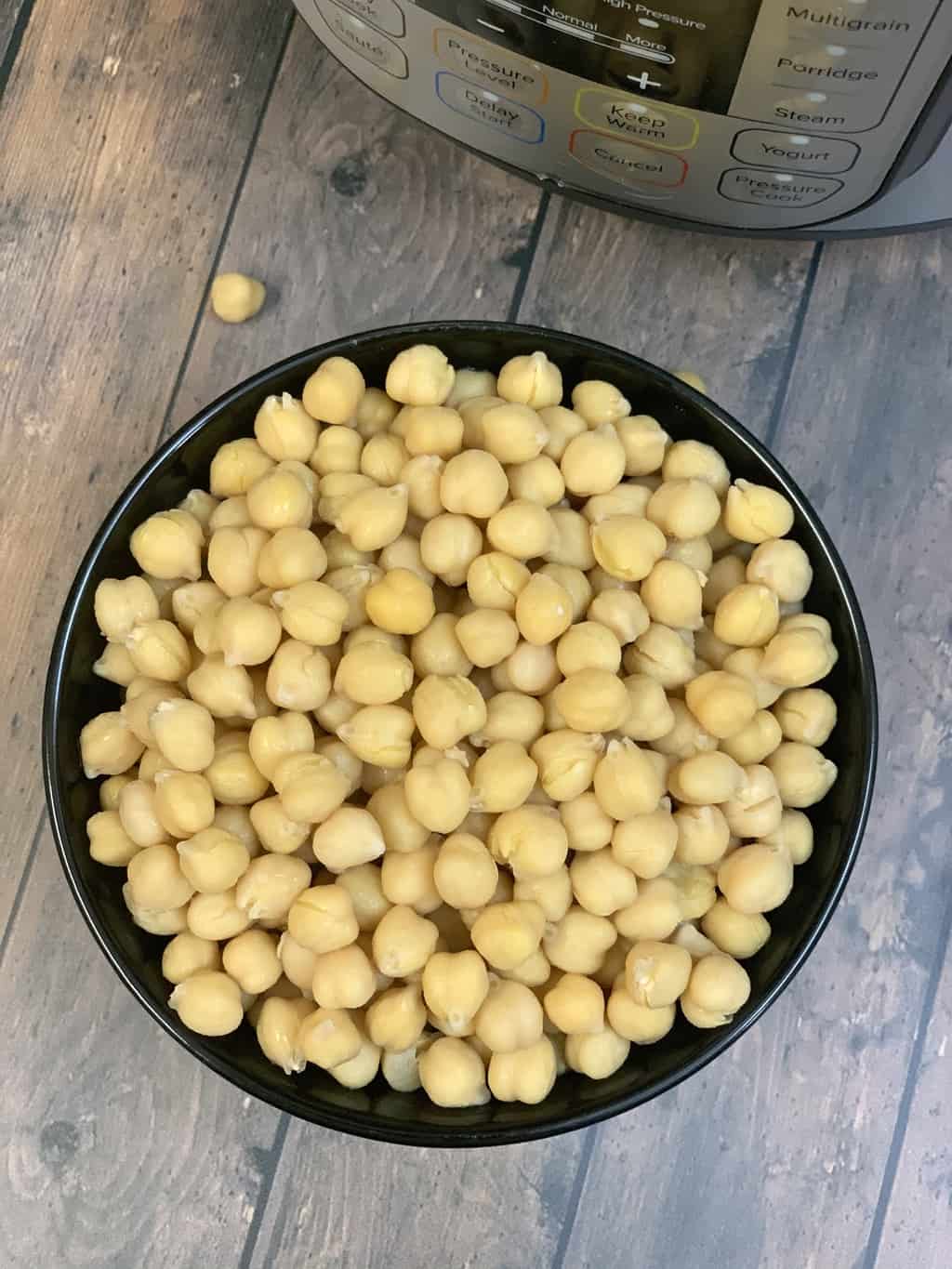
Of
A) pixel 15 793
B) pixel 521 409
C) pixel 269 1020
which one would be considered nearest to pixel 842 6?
Result: pixel 521 409

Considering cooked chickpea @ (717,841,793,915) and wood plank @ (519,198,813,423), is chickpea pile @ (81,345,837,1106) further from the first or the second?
wood plank @ (519,198,813,423)

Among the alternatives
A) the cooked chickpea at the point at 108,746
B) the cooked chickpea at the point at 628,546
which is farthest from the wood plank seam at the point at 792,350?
the cooked chickpea at the point at 108,746

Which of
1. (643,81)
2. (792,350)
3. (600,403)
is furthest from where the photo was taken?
(792,350)

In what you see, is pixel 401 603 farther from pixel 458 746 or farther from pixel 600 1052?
pixel 600 1052

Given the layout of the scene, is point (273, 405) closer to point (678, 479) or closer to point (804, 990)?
point (678, 479)

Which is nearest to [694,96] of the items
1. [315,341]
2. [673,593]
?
[673,593]
